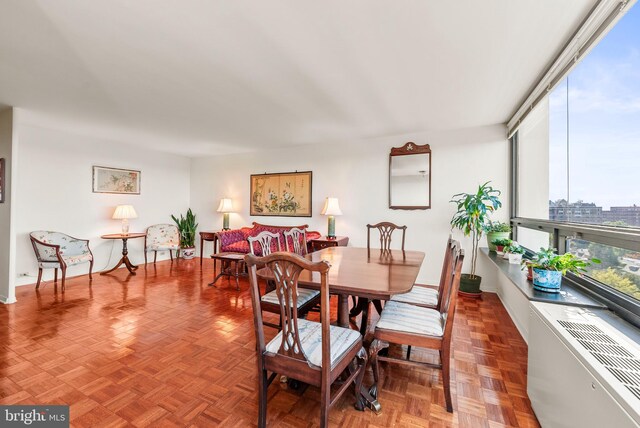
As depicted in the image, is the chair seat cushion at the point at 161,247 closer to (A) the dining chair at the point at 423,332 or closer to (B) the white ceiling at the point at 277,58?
(B) the white ceiling at the point at 277,58

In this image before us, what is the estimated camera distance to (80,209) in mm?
4520

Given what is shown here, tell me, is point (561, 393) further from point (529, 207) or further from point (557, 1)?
point (529, 207)

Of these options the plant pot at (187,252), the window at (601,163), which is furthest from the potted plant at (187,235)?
the window at (601,163)

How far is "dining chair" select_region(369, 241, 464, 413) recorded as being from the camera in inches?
62.6

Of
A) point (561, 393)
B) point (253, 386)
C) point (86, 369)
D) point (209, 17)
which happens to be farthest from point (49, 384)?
point (561, 393)

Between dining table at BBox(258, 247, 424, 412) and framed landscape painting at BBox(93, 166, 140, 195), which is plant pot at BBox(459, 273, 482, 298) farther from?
framed landscape painting at BBox(93, 166, 140, 195)

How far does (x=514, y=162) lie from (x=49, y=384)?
498 centimetres

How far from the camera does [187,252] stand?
584 cm

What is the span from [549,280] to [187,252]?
19.2 feet

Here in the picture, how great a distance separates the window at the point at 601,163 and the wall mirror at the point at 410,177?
164cm

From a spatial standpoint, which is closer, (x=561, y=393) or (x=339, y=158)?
(x=561, y=393)

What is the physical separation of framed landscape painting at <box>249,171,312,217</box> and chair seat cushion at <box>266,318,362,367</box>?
351cm

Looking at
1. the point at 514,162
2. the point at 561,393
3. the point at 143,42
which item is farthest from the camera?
the point at 514,162

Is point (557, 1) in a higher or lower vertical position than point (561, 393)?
higher
